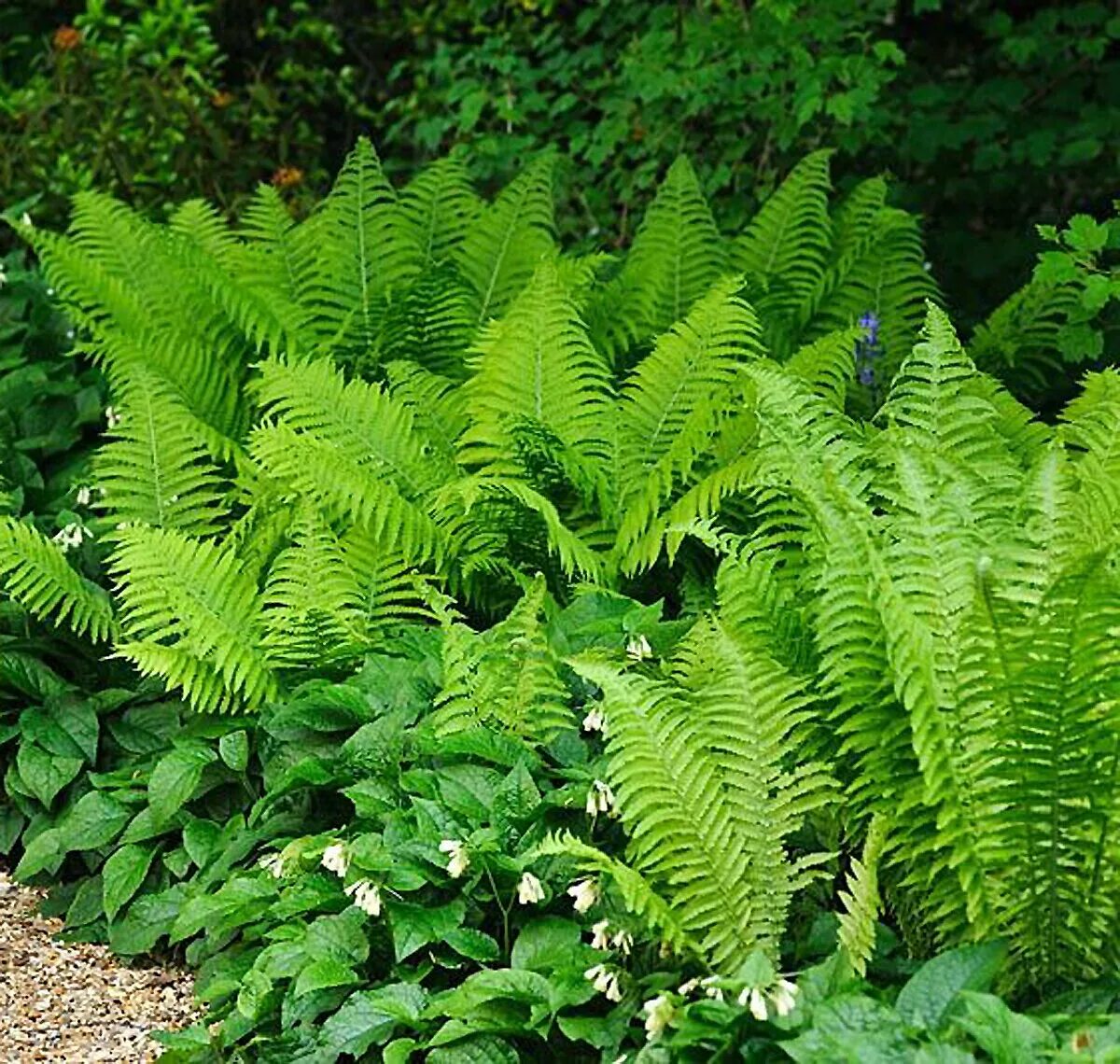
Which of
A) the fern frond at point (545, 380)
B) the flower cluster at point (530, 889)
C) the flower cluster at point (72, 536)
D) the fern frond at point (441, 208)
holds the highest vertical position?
the fern frond at point (441, 208)

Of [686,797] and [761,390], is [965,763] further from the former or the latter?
[761,390]

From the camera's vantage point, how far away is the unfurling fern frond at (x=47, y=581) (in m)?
4.01

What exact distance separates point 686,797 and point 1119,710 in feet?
2.35

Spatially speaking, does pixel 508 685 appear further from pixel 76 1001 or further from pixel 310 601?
Result: pixel 76 1001

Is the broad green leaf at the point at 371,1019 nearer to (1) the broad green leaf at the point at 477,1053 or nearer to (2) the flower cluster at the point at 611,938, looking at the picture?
(1) the broad green leaf at the point at 477,1053

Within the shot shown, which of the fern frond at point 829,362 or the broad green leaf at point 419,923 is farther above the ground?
the fern frond at point 829,362

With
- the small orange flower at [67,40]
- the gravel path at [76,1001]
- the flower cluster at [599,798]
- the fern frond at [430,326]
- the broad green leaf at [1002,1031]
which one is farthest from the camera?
the small orange flower at [67,40]

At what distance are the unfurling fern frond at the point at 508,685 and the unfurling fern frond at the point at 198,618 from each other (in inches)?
19.0

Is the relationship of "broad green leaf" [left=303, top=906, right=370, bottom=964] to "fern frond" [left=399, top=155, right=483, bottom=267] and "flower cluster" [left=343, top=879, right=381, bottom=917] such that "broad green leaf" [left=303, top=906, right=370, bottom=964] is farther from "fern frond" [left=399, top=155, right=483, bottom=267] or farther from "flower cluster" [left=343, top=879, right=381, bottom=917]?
"fern frond" [left=399, top=155, right=483, bottom=267]

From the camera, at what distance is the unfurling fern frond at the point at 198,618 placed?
374cm

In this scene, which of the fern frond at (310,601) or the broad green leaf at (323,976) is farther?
the fern frond at (310,601)

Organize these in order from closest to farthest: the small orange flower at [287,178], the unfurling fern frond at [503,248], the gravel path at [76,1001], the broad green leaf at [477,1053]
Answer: the broad green leaf at [477,1053] → the gravel path at [76,1001] → the unfurling fern frond at [503,248] → the small orange flower at [287,178]

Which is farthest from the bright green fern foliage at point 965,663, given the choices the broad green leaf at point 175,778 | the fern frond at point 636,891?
the broad green leaf at point 175,778

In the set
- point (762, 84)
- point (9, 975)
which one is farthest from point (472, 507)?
point (762, 84)
